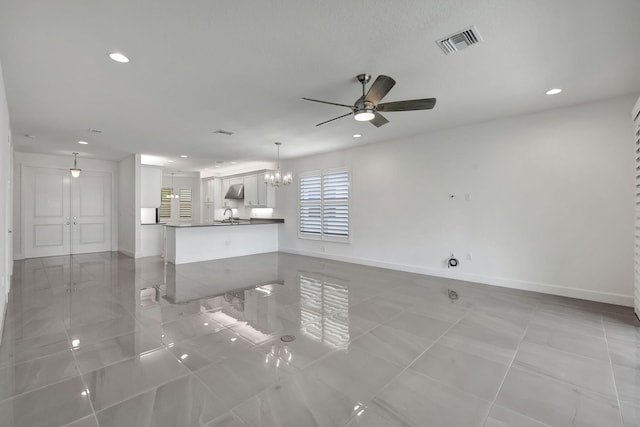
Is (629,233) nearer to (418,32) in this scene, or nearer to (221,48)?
(418,32)

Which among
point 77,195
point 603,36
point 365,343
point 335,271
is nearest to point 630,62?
point 603,36

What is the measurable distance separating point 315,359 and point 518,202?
410 cm

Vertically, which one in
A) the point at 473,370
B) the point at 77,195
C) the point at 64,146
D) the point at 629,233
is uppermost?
the point at 64,146

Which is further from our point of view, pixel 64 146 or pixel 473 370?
pixel 64 146

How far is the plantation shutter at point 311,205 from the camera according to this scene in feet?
25.2

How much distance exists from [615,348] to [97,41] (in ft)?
18.3

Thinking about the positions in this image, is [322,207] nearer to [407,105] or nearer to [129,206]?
[407,105]

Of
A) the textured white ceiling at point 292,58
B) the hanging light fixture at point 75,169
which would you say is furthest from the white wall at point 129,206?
the textured white ceiling at point 292,58

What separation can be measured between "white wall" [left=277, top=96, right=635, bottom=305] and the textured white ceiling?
1.39ft

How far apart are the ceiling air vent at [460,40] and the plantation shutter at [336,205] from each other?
14.5ft

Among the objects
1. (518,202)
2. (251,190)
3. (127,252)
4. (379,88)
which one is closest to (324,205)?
(251,190)

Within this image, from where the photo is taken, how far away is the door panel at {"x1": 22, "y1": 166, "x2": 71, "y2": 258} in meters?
7.43

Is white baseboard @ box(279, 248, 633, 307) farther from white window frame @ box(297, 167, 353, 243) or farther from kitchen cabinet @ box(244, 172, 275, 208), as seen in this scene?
kitchen cabinet @ box(244, 172, 275, 208)

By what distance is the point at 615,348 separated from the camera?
269 cm
